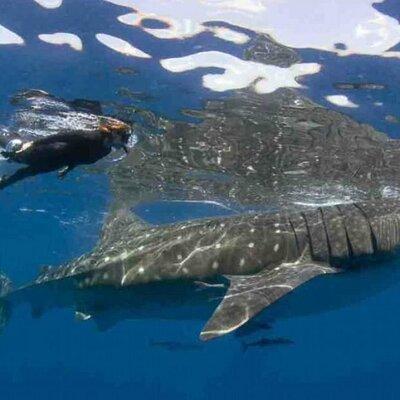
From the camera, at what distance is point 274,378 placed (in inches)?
6122

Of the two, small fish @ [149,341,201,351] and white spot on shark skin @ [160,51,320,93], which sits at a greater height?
white spot on shark skin @ [160,51,320,93]

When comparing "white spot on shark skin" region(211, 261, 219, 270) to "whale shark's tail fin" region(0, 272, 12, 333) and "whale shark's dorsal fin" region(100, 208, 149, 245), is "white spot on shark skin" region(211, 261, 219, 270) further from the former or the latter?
"whale shark's tail fin" region(0, 272, 12, 333)

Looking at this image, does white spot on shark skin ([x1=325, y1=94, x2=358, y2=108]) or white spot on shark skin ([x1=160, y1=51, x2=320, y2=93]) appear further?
white spot on shark skin ([x1=325, y1=94, x2=358, y2=108])

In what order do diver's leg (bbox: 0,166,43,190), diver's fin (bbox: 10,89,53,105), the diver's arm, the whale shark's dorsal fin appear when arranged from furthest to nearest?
the whale shark's dorsal fin → diver's fin (bbox: 10,89,53,105) → diver's leg (bbox: 0,166,43,190) → the diver's arm

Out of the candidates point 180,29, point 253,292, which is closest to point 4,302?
point 180,29

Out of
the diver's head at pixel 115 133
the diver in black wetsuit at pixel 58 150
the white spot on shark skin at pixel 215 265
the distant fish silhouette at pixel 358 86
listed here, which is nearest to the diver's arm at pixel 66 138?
the diver in black wetsuit at pixel 58 150

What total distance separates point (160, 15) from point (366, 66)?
411 cm

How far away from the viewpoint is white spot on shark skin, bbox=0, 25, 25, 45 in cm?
1057

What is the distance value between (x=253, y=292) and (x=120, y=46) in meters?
5.75

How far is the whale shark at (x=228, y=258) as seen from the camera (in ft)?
29.6

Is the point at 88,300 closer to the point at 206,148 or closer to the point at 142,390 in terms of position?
the point at 206,148

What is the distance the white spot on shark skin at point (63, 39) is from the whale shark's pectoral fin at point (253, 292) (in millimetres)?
5668

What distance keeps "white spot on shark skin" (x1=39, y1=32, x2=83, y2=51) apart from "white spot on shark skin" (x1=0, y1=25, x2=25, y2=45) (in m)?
0.45

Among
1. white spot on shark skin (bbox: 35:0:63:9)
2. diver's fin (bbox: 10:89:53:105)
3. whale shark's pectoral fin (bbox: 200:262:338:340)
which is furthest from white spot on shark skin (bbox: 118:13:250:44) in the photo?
whale shark's pectoral fin (bbox: 200:262:338:340)
